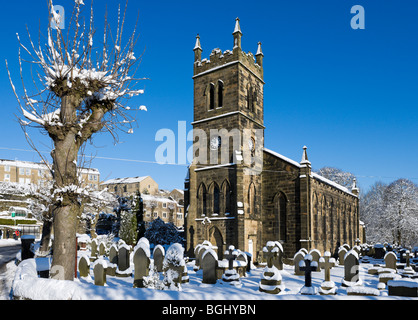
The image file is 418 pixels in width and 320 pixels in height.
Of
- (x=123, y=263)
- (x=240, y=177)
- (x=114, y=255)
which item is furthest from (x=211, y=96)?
(x=123, y=263)

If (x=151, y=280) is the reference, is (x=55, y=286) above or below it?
above

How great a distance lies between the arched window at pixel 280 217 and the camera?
27328 millimetres

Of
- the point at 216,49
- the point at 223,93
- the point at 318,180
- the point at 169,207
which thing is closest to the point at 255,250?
the point at 318,180

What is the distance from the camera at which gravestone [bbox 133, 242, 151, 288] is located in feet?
41.0

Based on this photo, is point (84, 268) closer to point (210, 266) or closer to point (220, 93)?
point (210, 266)

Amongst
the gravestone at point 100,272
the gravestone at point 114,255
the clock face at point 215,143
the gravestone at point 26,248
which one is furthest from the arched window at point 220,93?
the gravestone at point 100,272

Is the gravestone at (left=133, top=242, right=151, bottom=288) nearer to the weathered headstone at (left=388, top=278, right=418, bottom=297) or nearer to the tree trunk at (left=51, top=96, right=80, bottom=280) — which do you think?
the tree trunk at (left=51, top=96, right=80, bottom=280)

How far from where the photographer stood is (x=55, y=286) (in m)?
6.55

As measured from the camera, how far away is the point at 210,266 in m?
15.5

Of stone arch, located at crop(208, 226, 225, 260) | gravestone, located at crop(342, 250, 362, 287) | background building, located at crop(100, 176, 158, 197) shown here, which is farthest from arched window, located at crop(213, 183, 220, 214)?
background building, located at crop(100, 176, 158, 197)

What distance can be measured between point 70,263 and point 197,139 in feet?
71.9

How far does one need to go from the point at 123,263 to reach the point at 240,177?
12235mm

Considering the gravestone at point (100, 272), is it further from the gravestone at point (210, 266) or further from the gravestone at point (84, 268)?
the gravestone at point (210, 266)
